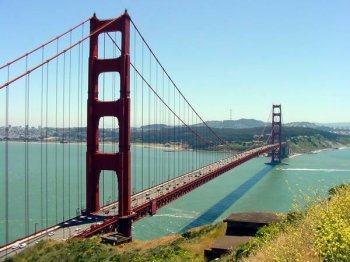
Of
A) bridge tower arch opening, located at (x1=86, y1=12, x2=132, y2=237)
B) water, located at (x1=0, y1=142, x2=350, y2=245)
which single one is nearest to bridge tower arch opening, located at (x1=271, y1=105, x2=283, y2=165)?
water, located at (x1=0, y1=142, x2=350, y2=245)

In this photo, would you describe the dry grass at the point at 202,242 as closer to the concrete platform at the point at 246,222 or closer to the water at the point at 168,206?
the concrete platform at the point at 246,222

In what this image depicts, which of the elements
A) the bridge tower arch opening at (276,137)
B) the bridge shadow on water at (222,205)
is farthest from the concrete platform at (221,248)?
the bridge tower arch opening at (276,137)

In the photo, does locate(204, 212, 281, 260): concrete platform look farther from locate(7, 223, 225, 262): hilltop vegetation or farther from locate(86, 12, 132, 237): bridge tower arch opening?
locate(86, 12, 132, 237): bridge tower arch opening

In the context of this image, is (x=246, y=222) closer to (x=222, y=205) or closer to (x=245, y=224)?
(x=245, y=224)

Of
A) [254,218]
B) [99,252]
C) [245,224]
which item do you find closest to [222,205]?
[254,218]

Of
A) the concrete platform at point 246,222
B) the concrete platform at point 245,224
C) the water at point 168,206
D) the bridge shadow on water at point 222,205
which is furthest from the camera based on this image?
the bridge shadow on water at point 222,205
